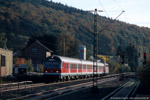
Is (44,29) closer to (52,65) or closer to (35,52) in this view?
(35,52)

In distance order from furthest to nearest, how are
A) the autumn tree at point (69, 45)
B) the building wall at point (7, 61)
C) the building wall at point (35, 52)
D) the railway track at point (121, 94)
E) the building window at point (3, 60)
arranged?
the autumn tree at point (69, 45)
the building wall at point (35, 52)
the building wall at point (7, 61)
the building window at point (3, 60)
the railway track at point (121, 94)

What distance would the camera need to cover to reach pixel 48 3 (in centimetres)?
18500

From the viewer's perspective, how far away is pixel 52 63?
1393 inches

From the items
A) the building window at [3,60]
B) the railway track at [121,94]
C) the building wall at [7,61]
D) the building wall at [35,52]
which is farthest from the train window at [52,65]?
the building wall at [35,52]

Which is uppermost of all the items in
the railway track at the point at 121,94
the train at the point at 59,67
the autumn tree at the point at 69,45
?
the autumn tree at the point at 69,45

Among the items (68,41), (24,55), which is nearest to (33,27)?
(68,41)

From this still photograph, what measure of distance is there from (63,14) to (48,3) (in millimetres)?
29084

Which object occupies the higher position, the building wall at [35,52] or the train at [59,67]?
the building wall at [35,52]

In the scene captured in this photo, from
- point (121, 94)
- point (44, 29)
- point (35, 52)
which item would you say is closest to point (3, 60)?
point (121, 94)

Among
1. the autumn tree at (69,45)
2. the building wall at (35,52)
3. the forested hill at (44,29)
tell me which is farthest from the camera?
the forested hill at (44,29)

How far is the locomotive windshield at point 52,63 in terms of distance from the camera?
35.0 m

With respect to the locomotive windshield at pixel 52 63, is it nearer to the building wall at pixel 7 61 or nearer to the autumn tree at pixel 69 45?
the building wall at pixel 7 61

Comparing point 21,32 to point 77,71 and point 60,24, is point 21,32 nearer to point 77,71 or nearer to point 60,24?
point 60,24

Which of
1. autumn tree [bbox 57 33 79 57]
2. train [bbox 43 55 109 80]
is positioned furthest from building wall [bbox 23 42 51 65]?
train [bbox 43 55 109 80]
